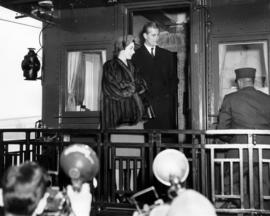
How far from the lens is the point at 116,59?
6152mm

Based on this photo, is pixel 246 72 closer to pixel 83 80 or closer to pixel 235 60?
pixel 235 60

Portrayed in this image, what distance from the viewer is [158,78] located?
288 inches

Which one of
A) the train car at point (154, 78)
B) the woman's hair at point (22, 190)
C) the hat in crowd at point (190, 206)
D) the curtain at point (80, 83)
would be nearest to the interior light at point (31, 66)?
the train car at point (154, 78)

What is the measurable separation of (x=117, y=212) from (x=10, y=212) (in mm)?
3298

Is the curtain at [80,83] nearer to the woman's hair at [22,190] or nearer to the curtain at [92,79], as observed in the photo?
the curtain at [92,79]

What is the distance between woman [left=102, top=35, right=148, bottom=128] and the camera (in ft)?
19.9

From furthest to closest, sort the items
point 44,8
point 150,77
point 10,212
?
point 44,8
point 150,77
point 10,212

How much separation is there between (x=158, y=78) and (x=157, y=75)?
2.5 inches

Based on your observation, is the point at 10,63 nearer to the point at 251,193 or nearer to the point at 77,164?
the point at 251,193

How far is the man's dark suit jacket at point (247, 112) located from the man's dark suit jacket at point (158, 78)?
71.5 inches

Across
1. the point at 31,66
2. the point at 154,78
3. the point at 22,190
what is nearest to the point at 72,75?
the point at 31,66

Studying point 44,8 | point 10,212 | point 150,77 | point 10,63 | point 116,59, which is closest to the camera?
point 10,212

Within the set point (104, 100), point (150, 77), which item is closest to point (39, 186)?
point (104, 100)

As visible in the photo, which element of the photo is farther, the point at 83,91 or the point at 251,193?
the point at 83,91
